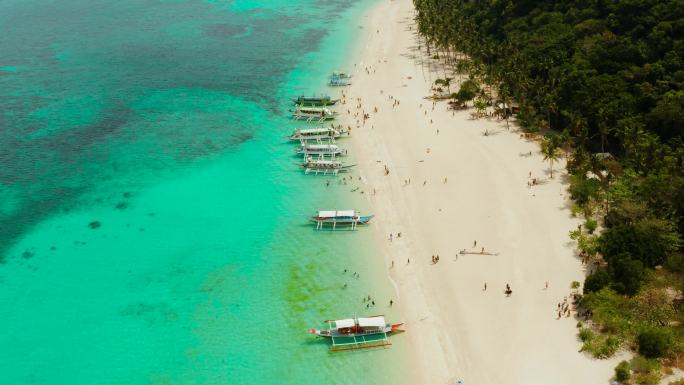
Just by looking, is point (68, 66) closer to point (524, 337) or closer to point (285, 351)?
point (285, 351)

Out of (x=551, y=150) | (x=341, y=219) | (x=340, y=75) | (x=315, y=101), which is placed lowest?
(x=341, y=219)

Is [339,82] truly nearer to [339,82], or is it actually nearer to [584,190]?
[339,82]

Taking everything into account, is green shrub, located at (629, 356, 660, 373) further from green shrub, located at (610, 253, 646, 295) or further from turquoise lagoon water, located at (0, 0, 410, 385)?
turquoise lagoon water, located at (0, 0, 410, 385)

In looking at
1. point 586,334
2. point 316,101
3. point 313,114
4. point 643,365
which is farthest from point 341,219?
point 316,101

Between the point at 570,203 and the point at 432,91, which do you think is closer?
the point at 570,203

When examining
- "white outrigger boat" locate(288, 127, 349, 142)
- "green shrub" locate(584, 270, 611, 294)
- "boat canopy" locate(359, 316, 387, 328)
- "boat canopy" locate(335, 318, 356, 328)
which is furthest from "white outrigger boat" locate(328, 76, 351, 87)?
"green shrub" locate(584, 270, 611, 294)

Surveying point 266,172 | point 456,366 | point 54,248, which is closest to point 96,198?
point 54,248
